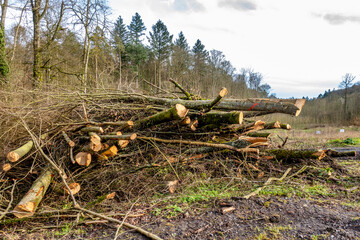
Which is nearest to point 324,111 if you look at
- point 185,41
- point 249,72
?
point 249,72

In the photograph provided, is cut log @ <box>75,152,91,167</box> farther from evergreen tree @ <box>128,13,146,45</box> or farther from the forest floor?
evergreen tree @ <box>128,13,146,45</box>

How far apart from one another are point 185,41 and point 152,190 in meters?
36.5

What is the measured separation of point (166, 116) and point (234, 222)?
194 centimetres

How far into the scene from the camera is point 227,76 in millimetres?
29891

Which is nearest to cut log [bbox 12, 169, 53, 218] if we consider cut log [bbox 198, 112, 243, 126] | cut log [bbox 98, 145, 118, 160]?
cut log [bbox 98, 145, 118, 160]

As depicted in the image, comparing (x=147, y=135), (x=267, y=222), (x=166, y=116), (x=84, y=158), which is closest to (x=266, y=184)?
(x=267, y=222)

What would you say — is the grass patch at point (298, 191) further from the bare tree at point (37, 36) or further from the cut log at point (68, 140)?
the bare tree at point (37, 36)

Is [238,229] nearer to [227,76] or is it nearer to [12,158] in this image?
[12,158]

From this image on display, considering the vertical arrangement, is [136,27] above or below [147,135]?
above

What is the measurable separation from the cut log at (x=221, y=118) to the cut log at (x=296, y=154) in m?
1.98

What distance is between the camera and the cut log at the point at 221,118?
372 centimetres

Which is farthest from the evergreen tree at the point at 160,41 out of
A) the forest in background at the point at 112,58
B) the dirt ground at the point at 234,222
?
the dirt ground at the point at 234,222

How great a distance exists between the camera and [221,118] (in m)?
4.00

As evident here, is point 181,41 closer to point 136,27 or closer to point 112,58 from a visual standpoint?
point 136,27
